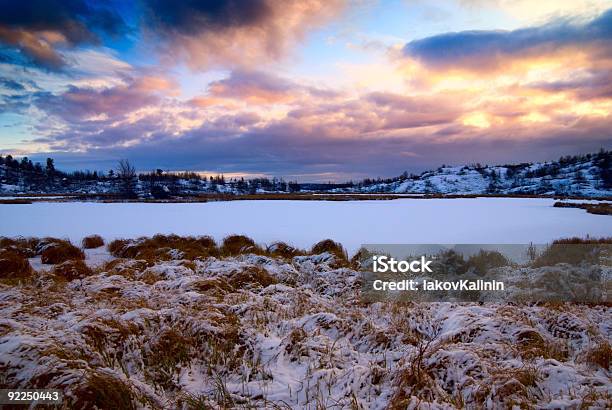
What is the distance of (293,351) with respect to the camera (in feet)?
14.4

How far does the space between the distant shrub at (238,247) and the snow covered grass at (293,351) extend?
5.90 metres

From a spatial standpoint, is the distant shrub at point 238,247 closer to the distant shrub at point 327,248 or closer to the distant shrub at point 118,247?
the distant shrub at point 327,248

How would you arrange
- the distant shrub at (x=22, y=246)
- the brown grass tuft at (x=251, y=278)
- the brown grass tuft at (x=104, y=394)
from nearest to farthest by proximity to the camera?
the brown grass tuft at (x=104, y=394) < the brown grass tuft at (x=251, y=278) < the distant shrub at (x=22, y=246)

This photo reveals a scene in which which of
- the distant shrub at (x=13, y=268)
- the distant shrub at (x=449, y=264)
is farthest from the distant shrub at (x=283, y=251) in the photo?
the distant shrub at (x=13, y=268)

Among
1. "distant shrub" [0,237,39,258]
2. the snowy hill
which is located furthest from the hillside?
"distant shrub" [0,237,39,258]

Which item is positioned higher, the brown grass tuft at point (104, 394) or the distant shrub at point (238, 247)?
the brown grass tuft at point (104, 394)

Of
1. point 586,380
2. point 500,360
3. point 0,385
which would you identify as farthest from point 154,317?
point 586,380

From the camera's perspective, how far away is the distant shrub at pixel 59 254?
1167cm

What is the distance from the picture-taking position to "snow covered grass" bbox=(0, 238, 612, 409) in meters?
3.33

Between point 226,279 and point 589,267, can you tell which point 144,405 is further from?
point 589,267

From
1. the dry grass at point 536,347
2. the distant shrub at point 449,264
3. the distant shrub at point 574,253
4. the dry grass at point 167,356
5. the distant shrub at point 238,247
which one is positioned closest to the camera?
the dry grass at point 167,356

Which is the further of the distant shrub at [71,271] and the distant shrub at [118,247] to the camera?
the distant shrub at [118,247]

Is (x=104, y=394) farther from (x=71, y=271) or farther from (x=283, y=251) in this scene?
(x=283, y=251)

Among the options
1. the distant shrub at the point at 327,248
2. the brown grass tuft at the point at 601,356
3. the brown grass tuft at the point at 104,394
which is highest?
the brown grass tuft at the point at 104,394
